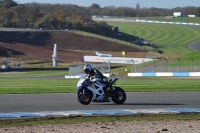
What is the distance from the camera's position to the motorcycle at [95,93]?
20.0 m

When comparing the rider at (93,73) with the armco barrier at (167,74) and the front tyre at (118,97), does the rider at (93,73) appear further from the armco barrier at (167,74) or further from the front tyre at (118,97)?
the armco barrier at (167,74)

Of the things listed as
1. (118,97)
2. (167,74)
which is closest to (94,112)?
(118,97)

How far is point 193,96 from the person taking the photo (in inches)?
937

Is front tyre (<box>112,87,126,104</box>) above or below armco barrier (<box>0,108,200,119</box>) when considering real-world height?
above

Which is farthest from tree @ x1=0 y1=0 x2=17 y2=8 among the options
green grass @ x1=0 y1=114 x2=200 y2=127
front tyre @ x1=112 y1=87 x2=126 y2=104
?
green grass @ x1=0 y1=114 x2=200 y2=127

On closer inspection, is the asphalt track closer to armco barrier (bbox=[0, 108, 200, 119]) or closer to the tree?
armco barrier (bbox=[0, 108, 200, 119])

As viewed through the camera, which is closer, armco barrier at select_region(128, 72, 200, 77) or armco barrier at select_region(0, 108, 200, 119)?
armco barrier at select_region(0, 108, 200, 119)

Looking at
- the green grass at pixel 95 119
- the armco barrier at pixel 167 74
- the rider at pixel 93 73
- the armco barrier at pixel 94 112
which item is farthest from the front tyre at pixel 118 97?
the armco barrier at pixel 167 74

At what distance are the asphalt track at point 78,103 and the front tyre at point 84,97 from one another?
0.49ft

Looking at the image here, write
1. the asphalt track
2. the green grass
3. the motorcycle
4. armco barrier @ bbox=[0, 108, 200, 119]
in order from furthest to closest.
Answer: the motorcycle
the asphalt track
armco barrier @ bbox=[0, 108, 200, 119]
the green grass

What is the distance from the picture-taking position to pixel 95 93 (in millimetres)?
20156

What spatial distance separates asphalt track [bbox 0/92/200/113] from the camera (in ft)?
62.5

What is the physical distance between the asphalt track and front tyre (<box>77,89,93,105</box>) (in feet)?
0.49

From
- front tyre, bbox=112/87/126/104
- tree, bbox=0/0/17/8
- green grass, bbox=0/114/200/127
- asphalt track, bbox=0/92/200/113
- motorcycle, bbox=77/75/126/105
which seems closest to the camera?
green grass, bbox=0/114/200/127
